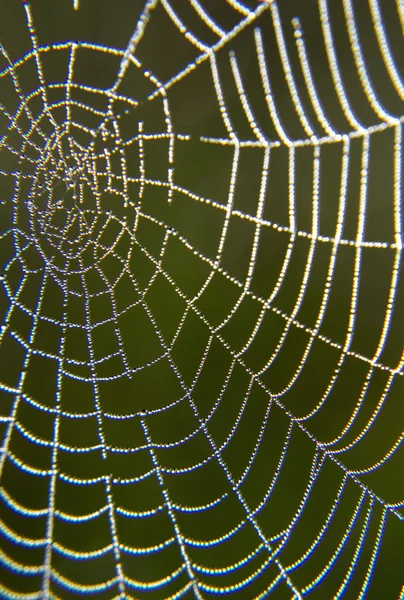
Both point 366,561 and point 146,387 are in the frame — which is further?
point 146,387

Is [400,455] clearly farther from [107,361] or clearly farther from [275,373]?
[107,361]

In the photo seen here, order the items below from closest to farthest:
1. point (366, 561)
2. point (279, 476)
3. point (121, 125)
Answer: point (121, 125) → point (366, 561) → point (279, 476)

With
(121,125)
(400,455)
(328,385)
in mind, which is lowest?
(400,455)

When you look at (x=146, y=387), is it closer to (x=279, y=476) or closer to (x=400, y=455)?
(x=279, y=476)

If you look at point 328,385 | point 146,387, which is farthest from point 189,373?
point 328,385

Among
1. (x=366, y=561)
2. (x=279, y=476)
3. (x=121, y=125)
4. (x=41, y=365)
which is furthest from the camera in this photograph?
(x=279, y=476)

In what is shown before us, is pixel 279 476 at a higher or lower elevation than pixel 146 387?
lower
